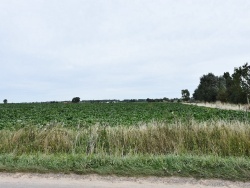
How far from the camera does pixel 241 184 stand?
4.93m

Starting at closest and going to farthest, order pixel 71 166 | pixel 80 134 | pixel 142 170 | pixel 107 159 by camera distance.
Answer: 1. pixel 142 170
2. pixel 71 166
3. pixel 107 159
4. pixel 80 134

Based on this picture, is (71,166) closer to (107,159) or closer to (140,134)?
(107,159)

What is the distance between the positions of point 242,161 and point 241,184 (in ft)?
3.75

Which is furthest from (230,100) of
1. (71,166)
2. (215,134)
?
(71,166)

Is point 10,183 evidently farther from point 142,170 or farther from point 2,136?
point 2,136

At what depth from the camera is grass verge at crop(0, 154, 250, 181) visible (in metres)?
5.47

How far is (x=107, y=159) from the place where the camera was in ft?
21.1

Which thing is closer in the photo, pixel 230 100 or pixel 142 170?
pixel 142 170

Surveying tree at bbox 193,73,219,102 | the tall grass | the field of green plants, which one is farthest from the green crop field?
tree at bbox 193,73,219,102

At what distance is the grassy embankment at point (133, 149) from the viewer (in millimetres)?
5816

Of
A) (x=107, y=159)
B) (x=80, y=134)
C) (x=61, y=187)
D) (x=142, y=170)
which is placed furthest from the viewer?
(x=80, y=134)

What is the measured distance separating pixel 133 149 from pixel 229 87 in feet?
229

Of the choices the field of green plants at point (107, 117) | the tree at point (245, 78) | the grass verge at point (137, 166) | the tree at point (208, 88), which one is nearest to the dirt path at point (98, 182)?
the grass verge at point (137, 166)

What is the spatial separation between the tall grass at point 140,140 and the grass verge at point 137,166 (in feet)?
5.20
